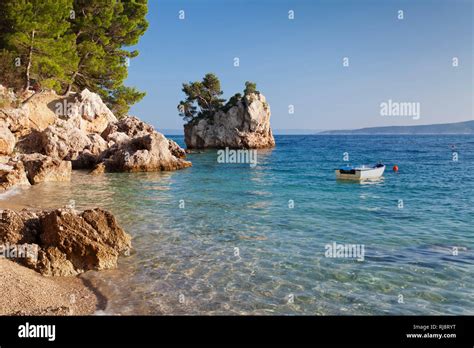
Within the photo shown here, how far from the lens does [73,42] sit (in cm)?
4378

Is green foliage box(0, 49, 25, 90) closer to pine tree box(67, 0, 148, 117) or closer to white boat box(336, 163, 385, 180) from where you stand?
pine tree box(67, 0, 148, 117)

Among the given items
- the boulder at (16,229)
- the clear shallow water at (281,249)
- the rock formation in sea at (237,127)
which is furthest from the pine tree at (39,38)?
the rock formation in sea at (237,127)

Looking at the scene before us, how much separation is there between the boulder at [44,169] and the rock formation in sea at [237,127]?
177ft

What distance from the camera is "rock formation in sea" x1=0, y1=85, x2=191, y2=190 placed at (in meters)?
29.8

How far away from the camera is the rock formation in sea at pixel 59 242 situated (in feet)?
31.9

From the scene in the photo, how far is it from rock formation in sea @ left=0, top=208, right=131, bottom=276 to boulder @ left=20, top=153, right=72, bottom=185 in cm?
1804

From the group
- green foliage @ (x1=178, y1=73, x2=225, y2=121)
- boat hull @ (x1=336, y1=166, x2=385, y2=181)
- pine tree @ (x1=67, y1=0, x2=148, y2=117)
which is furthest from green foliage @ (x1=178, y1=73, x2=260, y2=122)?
boat hull @ (x1=336, y1=166, x2=385, y2=181)

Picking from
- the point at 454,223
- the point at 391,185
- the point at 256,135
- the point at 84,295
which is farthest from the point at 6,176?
the point at 256,135

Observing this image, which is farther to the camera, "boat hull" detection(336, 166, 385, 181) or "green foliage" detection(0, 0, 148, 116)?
"green foliage" detection(0, 0, 148, 116)

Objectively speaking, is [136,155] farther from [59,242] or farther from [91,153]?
[59,242]

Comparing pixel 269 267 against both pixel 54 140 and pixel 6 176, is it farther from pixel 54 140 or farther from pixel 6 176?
pixel 54 140

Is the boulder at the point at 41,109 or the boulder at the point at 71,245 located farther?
the boulder at the point at 41,109

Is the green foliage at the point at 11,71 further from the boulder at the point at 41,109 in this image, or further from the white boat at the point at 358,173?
the white boat at the point at 358,173
